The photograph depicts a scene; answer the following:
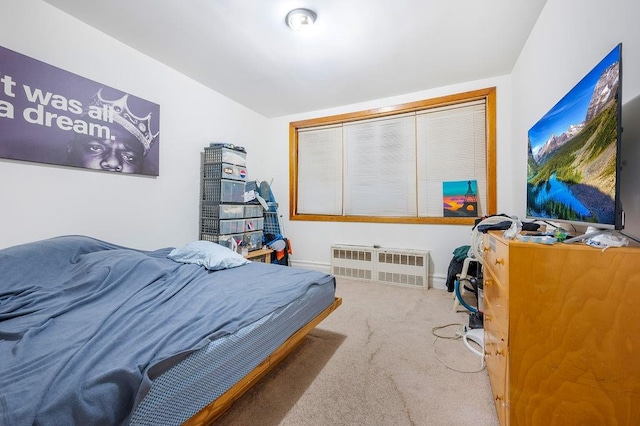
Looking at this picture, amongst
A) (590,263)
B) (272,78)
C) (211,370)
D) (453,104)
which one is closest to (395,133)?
(453,104)

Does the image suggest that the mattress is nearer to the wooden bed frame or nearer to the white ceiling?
the wooden bed frame

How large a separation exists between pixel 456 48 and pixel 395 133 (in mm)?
1187

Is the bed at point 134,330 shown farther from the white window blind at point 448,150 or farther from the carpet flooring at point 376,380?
the white window blind at point 448,150

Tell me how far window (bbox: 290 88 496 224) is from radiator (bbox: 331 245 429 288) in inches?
17.2

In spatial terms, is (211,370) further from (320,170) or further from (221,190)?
(320,170)

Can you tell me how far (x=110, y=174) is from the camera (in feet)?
7.43

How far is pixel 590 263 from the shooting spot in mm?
886

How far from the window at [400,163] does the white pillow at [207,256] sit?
1.90m

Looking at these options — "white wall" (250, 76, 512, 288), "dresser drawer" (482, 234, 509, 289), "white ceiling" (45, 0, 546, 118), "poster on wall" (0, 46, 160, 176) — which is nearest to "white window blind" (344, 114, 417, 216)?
"white wall" (250, 76, 512, 288)

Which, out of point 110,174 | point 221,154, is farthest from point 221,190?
point 110,174

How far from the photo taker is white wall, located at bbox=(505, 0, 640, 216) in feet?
3.54

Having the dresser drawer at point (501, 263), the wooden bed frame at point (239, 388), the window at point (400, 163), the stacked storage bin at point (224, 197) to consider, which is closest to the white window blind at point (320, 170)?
the window at point (400, 163)

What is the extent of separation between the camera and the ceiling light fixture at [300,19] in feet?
6.31

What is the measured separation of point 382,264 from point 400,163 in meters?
1.38
